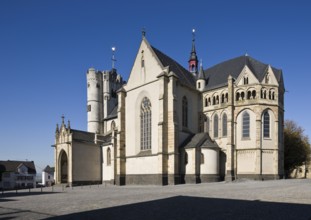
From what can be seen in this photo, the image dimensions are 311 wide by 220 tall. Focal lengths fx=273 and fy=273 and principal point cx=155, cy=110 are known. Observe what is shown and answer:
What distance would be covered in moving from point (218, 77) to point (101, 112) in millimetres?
28048

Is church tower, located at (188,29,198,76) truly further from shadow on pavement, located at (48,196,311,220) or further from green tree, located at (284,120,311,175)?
shadow on pavement, located at (48,196,311,220)

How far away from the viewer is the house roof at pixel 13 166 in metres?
77.0

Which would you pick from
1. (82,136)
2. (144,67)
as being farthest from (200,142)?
(82,136)

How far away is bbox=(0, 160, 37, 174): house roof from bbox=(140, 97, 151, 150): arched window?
5476 cm

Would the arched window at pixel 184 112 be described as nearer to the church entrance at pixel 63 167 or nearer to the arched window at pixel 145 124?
the arched window at pixel 145 124

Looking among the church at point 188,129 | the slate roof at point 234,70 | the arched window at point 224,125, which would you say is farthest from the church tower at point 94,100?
the arched window at point 224,125

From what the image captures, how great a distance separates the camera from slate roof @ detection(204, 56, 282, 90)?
42431 mm

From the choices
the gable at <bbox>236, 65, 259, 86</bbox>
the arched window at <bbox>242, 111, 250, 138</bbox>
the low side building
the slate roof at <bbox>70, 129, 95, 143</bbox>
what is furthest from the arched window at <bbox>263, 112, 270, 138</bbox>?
the low side building

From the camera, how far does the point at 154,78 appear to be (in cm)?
3916

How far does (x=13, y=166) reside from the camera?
79000 mm

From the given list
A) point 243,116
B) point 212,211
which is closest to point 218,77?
point 243,116

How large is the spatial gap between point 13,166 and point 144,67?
195ft

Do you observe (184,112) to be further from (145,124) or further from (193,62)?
(193,62)

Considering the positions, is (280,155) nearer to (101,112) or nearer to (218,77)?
(218,77)
